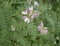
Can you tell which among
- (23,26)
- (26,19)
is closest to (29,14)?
(26,19)

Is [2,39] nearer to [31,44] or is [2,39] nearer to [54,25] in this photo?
[31,44]

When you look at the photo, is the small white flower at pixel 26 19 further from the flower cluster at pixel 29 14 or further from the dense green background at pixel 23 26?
the dense green background at pixel 23 26

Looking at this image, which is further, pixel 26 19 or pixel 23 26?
pixel 23 26

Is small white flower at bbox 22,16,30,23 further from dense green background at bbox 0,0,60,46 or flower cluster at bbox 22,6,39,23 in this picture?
dense green background at bbox 0,0,60,46

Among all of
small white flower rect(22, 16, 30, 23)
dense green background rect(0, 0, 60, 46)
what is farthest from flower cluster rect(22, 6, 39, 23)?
dense green background rect(0, 0, 60, 46)

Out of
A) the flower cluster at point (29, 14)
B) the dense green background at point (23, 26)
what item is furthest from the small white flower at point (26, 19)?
the dense green background at point (23, 26)

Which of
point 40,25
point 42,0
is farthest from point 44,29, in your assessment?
point 42,0

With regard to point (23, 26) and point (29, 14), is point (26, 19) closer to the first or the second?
point (29, 14)

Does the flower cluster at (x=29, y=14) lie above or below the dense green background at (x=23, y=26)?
above
